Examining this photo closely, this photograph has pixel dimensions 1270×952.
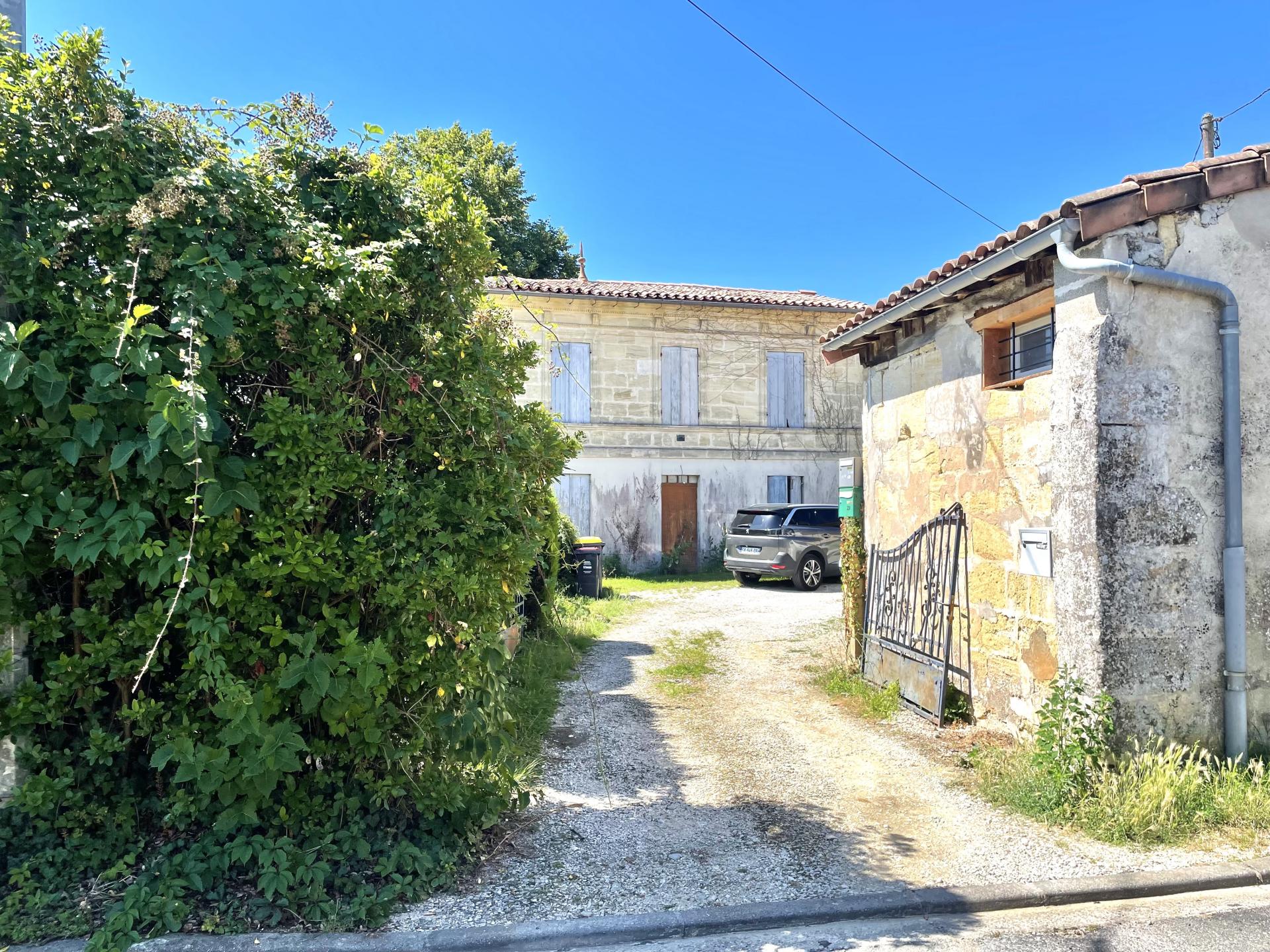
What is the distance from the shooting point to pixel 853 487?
7.48m

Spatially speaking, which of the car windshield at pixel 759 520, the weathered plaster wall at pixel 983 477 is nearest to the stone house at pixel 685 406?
the car windshield at pixel 759 520

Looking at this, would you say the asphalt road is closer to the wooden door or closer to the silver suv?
the silver suv

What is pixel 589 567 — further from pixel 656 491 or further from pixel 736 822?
pixel 736 822

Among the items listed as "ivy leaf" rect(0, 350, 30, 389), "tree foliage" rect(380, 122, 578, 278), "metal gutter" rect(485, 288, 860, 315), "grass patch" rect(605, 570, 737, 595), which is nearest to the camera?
"ivy leaf" rect(0, 350, 30, 389)

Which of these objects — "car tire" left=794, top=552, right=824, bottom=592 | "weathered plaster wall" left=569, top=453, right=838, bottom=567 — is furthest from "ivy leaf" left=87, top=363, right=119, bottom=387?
"weathered plaster wall" left=569, top=453, right=838, bottom=567

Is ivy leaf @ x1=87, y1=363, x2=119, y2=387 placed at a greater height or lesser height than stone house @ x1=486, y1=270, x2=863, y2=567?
lesser

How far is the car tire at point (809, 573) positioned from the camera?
13.3m

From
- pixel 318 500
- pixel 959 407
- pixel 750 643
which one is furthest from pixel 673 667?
pixel 318 500

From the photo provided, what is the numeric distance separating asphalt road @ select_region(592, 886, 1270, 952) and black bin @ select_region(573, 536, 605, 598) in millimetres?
8826

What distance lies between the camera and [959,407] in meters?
5.77

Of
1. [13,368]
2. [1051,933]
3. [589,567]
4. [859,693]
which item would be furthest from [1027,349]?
[589,567]

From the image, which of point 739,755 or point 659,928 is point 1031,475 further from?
point 659,928

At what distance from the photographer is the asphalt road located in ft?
9.97

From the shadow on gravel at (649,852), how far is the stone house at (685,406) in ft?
36.1
